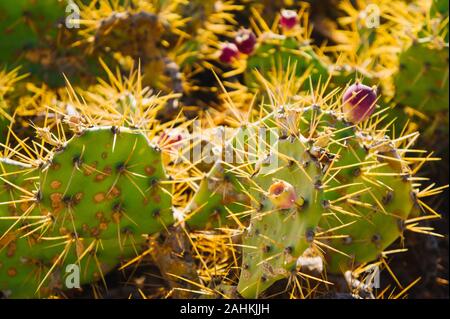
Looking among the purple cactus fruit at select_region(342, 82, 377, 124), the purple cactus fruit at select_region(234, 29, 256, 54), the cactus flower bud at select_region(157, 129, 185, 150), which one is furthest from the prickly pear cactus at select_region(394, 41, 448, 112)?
the cactus flower bud at select_region(157, 129, 185, 150)

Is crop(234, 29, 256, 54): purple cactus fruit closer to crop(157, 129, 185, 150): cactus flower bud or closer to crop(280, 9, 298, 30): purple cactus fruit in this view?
crop(280, 9, 298, 30): purple cactus fruit

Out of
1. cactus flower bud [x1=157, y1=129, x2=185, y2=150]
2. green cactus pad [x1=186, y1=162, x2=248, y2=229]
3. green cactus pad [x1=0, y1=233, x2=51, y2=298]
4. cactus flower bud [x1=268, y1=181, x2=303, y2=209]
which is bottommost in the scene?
green cactus pad [x1=0, y1=233, x2=51, y2=298]

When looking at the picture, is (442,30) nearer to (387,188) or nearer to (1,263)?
(387,188)

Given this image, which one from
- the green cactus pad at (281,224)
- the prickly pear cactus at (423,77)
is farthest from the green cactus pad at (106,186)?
the prickly pear cactus at (423,77)

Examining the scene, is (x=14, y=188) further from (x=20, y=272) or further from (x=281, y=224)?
(x=281, y=224)

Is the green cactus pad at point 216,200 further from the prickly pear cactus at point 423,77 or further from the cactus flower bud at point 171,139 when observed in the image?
the prickly pear cactus at point 423,77
